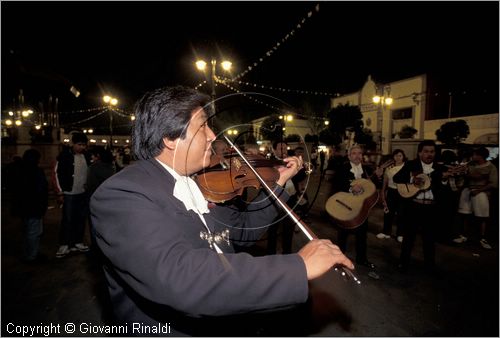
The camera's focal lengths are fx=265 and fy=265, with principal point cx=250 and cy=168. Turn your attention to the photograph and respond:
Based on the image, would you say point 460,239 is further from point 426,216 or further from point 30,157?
point 30,157

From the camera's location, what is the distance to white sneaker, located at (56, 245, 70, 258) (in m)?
5.60

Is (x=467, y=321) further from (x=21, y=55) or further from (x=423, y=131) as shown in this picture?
(x=423, y=131)

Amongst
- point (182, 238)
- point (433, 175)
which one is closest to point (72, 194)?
point (182, 238)

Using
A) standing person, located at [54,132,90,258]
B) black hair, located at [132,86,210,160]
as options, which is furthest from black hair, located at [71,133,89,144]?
black hair, located at [132,86,210,160]

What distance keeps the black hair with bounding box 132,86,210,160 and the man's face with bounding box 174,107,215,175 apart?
0.11ft

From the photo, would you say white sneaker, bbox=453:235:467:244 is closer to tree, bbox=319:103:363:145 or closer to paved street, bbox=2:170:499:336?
paved street, bbox=2:170:499:336

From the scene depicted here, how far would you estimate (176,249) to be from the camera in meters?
1.08

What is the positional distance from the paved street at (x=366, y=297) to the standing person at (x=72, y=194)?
38 centimetres

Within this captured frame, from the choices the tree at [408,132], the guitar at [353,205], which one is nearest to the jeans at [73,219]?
the guitar at [353,205]

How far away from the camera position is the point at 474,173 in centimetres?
682

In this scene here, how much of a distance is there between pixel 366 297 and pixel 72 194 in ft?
20.1

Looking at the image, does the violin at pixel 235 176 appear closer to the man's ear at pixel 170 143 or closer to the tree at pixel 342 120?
the man's ear at pixel 170 143

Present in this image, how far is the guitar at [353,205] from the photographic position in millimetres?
4777

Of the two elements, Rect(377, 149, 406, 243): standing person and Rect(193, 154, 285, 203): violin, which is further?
Rect(377, 149, 406, 243): standing person
